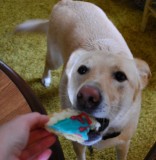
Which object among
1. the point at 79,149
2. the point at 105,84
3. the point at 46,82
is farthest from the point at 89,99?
the point at 46,82

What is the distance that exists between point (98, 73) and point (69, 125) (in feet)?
1.03

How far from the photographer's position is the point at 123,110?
106 centimetres

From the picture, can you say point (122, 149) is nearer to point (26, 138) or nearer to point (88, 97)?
point (88, 97)

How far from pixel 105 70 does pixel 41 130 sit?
35 centimetres

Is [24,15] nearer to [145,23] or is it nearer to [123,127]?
[145,23]

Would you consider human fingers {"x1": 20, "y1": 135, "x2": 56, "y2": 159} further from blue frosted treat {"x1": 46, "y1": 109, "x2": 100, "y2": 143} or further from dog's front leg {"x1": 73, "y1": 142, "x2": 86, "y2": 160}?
dog's front leg {"x1": 73, "y1": 142, "x2": 86, "y2": 160}

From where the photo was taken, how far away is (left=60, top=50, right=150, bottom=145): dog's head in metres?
0.89

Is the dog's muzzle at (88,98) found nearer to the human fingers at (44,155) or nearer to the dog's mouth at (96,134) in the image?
the dog's mouth at (96,134)

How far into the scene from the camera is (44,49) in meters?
2.12

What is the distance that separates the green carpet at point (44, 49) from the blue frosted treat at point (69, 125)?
796 mm

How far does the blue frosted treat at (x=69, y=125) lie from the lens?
0.72 metres

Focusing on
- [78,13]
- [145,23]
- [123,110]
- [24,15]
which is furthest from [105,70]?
[24,15]

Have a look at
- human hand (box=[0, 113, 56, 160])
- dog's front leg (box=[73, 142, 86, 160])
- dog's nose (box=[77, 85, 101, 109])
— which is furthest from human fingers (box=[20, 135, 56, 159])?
dog's front leg (box=[73, 142, 86, 160])

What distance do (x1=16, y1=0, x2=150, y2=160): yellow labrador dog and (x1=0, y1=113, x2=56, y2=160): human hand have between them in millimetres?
175
